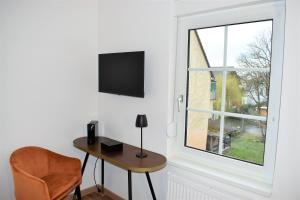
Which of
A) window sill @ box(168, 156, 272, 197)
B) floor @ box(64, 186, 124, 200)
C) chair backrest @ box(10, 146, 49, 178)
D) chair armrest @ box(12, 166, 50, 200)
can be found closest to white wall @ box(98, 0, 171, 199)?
floor @ box(64, 186, 124, 200)

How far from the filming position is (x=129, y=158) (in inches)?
85.8

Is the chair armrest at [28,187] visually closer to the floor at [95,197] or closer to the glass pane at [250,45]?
the floor at [95,197]

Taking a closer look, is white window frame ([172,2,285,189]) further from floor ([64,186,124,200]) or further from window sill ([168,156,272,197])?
floor ([64,186,124,200])

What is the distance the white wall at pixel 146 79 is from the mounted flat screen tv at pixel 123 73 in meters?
0.13

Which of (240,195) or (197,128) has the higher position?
(197,128)

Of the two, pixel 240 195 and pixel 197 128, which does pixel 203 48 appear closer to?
pixel 197 128

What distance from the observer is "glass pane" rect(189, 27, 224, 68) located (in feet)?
6.77

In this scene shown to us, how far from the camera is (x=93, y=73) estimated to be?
2.98 m

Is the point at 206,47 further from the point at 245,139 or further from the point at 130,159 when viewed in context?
the point at 130,159

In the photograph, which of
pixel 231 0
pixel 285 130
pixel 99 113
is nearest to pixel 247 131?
pixel 285 130

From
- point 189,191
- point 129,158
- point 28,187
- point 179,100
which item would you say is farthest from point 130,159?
point 28,187

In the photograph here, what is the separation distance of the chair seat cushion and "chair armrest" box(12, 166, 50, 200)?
105 millimetres

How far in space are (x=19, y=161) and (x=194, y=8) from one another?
2.14 metres

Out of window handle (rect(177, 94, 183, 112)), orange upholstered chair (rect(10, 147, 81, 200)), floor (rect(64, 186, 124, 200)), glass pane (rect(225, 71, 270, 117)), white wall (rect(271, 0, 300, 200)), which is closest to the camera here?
white wall (rect(271, 0, 300, 200))
